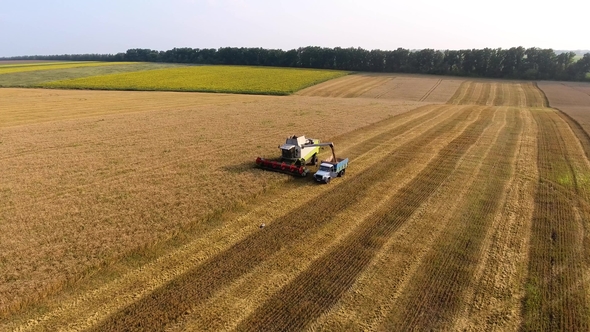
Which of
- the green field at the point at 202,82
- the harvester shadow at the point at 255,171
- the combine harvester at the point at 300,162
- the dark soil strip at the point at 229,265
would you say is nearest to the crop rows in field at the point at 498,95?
the green field at the point at 202,82

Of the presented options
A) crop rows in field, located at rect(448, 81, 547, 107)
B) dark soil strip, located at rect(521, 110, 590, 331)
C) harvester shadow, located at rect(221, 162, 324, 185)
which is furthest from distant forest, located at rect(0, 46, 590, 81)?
harvester shadow, located at rect(221, 162, 324, 185)

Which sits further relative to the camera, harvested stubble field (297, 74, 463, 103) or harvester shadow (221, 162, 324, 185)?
harvested stubble field (297, 74, 463, 103)

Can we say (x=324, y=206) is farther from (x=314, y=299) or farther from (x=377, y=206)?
(x=314, y=299)

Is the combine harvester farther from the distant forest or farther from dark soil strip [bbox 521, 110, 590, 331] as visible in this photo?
the distant forest

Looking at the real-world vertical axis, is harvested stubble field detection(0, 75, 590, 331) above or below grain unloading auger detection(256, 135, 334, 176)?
below

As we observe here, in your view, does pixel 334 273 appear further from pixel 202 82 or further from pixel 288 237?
pixel 202 82

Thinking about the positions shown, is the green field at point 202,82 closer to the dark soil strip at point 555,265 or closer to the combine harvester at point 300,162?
the combine harvester at point 300,162
